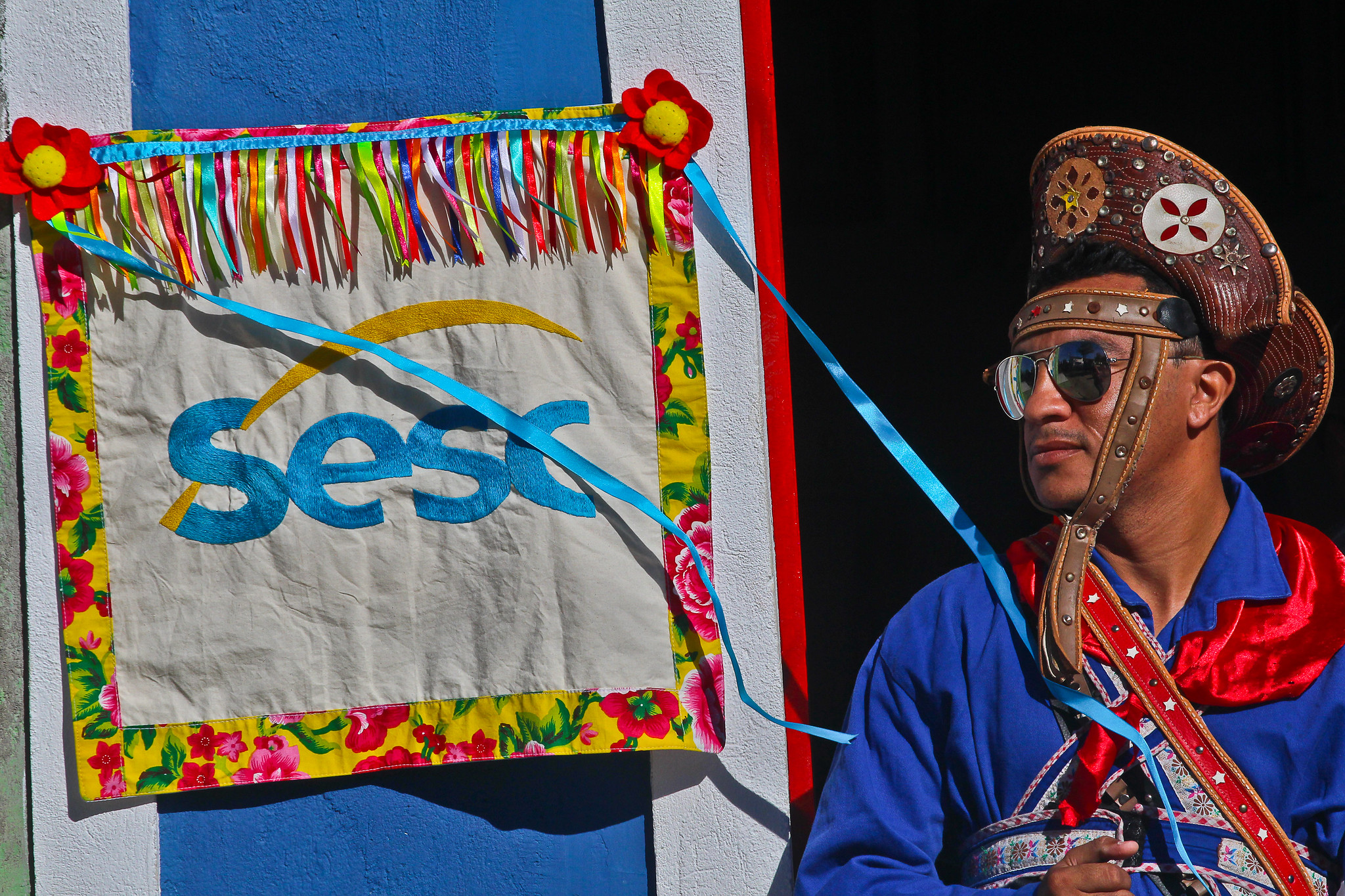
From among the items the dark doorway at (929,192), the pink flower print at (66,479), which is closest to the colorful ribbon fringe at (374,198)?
the pink flower print at (66,479)

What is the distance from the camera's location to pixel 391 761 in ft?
6.91

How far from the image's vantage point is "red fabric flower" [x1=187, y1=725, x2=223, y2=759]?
211cm

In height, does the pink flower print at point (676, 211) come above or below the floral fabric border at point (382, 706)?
above

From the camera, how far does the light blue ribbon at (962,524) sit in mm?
1729

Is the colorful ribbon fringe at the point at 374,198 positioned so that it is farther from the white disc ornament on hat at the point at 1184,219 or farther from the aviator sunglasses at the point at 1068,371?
the white disc ornament on hat at the point at 1184,219

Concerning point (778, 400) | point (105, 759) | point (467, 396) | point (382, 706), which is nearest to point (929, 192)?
point (778, 400)

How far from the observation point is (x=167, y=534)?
83.1 inches

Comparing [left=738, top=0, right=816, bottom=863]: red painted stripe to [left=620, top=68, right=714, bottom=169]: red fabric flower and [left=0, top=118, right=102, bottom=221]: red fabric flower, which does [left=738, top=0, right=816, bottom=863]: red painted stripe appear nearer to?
[left=620, top=68, right=714, bottom=169]: red fabric flower

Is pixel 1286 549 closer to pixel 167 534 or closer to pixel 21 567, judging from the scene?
pixel 167 534

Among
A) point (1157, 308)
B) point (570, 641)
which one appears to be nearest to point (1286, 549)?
point (1157, 308)

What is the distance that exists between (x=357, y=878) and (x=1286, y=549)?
1.81m

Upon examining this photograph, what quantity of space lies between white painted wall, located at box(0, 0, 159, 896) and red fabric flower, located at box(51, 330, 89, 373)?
0.15 feet

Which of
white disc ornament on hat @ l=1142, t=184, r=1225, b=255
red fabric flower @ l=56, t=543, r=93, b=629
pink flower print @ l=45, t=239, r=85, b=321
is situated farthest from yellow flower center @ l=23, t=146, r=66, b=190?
white disc ornament on hat @ l=1142, t=184, r=1225, b=255

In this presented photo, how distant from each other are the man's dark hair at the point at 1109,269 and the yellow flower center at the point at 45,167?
5.88 feet
